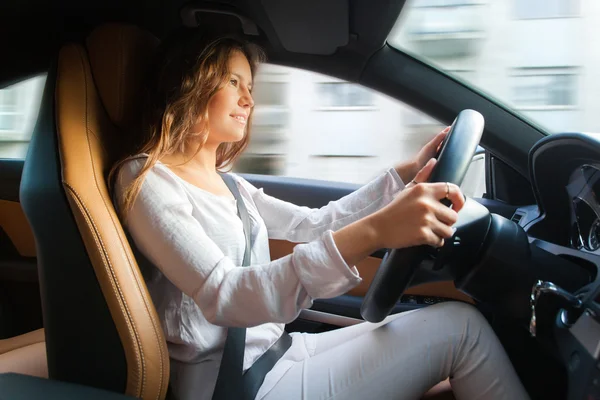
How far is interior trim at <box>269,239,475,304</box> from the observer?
153 cm

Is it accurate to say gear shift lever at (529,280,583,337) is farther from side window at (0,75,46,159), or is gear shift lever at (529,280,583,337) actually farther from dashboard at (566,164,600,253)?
side window at (0,75,46,159)

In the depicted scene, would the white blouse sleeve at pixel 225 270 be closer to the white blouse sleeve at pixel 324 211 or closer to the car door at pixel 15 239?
the white blouse sleeve at pixel 324 211

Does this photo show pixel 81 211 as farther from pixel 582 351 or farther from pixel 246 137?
pixel 582 351

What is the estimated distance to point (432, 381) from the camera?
1016 millimetres

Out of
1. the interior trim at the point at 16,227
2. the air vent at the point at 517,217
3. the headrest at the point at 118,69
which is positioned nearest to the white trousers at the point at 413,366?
the air vent at the point at 517,217

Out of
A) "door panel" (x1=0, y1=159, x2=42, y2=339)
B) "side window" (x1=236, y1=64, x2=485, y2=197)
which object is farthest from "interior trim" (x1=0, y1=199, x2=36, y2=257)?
"side window" (x1=236, y1=64, x2=485, y2=197)

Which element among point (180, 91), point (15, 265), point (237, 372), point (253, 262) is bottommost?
point (15, 265)

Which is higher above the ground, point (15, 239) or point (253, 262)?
point (253, 262)

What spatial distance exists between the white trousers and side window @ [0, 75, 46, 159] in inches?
35.1

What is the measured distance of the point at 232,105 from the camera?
1152mm

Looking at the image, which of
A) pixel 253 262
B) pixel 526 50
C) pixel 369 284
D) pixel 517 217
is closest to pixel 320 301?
pixel 369 284

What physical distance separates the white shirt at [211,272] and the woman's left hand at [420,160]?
0.02 metres

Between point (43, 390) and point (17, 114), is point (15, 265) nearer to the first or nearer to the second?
point (17, 114)

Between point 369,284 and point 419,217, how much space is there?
828mm
